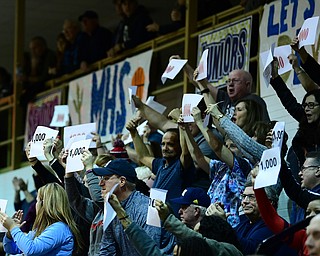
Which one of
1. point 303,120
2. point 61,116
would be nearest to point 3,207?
point 303,120

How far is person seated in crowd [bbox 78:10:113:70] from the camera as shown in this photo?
13.6m

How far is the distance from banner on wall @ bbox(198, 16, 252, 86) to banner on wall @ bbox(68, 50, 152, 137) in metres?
1.18

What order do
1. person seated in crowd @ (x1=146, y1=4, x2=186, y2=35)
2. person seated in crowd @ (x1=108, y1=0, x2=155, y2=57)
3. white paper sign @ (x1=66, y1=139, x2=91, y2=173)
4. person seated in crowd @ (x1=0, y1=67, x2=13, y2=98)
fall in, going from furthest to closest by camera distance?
person seated in crowd @ (x1=0, y1=67, x2=13, y2=98), person seated in crowd @ (x1=108, y1=0, x2=155, y2=57), person seated in crowd @ (x1=146, y1=4, x2=186, y2=35), white paper sign @ (x1=66, y1=139, x2=91, y2=173)

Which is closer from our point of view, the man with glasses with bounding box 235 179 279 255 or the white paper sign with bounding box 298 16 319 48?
the man with glasses with bounding box 235 179 279 255

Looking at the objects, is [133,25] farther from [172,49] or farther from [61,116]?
[61,116]

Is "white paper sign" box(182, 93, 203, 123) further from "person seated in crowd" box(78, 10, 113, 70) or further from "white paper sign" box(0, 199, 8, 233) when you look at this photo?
"person seated in crowd" box(78, 10, 113, 70)

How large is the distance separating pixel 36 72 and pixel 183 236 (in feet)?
28.8

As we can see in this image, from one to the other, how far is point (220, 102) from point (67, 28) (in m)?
6.03

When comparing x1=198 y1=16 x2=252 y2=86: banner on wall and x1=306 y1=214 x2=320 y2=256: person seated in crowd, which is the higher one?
x1=198 y1=16 x2=252 y2=86: banner on wall

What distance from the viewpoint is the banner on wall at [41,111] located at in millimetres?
13884

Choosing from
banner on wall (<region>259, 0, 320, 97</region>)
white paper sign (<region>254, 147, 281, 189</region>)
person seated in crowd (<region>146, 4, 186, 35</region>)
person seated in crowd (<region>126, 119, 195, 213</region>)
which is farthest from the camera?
→ person seated in crowd (<region>146, 4, 186, 35</region>)

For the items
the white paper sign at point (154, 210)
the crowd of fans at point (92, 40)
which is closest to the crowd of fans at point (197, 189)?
the white paper sign at point (154, 210)

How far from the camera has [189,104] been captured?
8.42m

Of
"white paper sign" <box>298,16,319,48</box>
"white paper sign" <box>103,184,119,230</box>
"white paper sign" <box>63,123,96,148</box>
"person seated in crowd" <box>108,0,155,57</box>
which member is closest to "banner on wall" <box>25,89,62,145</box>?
"person seated in crowd" <box>108,0,155,57</box>
